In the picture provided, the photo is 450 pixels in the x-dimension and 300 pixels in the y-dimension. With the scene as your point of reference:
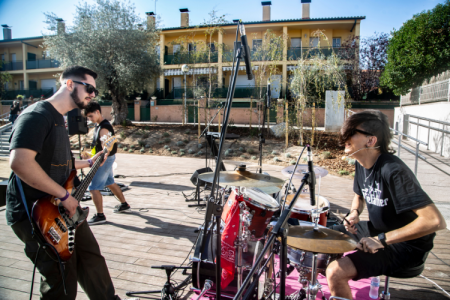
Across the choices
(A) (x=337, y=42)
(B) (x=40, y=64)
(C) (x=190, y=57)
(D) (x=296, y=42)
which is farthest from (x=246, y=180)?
(B) (x=40, y=64)

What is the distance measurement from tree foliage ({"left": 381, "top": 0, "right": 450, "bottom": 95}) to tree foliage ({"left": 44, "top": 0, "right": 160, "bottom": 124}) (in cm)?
1290

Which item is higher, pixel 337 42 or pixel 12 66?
pixel 337 42

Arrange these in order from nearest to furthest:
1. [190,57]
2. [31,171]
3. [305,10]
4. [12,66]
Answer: [31,171]
[190,57]
[305,10]
[12,66]

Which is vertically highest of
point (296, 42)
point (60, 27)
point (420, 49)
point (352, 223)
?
point (296, 42)

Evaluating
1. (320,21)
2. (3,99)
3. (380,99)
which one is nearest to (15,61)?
(3,99)

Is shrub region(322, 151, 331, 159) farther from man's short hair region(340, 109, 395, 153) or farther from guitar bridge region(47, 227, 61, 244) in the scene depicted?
guitar bridge region(47, 227, 61, 244)

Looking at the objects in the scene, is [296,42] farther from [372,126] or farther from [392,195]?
[392,195]

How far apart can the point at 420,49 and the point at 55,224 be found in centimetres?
1265

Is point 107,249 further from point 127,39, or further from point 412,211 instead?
point 127,39

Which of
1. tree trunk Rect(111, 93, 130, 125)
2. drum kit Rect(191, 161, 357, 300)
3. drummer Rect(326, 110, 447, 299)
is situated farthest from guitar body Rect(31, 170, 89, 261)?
tree trunk Rect(111, 93, 130, 125)

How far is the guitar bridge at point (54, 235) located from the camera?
70.4 inches

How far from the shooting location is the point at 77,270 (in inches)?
86.2

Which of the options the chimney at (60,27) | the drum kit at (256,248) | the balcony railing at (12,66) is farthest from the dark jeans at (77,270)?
the balcony railing at (12,66)

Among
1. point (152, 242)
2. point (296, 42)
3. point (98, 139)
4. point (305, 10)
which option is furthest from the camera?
point (296, 42)
